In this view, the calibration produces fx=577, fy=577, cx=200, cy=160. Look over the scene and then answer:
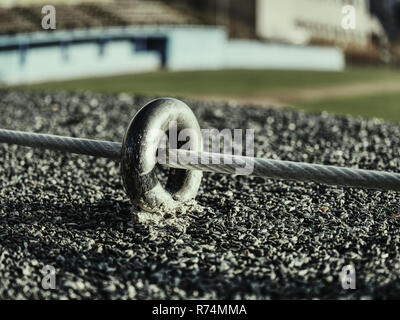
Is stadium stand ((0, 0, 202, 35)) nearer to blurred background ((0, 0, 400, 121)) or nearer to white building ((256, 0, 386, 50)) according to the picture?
blurred background ((0, 0, 400, 121))

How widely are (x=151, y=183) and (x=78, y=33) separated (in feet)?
78.3

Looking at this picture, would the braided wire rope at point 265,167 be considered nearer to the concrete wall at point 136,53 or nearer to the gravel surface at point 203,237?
the gravel surface at point 203,237

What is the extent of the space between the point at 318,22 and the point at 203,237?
46066 mm

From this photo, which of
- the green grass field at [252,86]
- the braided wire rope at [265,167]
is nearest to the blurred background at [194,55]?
the green grass field at [252,86]

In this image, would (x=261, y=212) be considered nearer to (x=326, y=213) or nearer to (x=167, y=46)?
(x=326, y=213)

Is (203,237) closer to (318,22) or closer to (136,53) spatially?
(136,53)

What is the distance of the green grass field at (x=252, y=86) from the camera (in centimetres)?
1527

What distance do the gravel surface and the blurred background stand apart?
772 cm

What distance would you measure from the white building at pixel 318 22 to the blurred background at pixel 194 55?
131 millimetres

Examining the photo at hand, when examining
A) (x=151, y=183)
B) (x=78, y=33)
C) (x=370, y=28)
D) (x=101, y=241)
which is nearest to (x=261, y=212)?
(x=151, y=183)

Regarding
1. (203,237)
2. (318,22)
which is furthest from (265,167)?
(318,22)

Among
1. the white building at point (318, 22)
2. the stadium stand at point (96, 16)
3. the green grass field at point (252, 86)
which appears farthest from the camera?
the white building at point (318, 22)

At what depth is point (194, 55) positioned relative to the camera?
108 feet

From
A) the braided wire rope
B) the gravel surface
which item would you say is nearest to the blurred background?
the gravel surface
